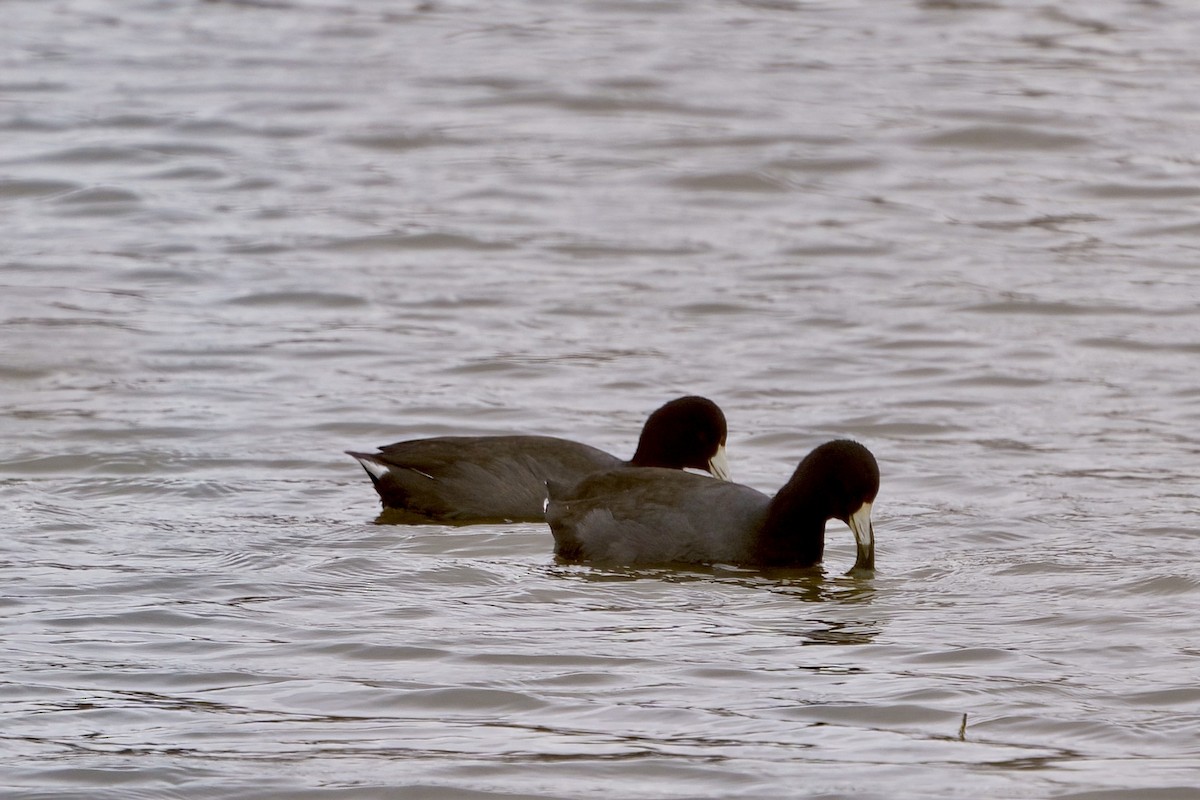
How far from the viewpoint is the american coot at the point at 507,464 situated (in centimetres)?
880

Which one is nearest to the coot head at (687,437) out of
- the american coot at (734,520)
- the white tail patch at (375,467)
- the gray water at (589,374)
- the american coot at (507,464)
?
the american coot at (507,464)

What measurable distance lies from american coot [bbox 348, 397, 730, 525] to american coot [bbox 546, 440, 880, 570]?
1.88 ft

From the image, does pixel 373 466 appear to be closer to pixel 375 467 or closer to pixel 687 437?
pixel 375 467

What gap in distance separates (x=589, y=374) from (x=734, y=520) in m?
3.60

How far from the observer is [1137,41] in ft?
67.2

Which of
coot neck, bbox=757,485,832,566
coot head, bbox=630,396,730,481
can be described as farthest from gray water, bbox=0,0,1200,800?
coot head, bbox=630,396,730,481

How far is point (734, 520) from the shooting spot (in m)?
8.02

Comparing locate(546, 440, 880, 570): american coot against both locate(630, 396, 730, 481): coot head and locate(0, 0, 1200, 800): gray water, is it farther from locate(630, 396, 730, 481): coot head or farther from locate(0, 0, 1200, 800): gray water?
locate(630, 396, 730, 481): coot head

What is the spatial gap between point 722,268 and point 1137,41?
8281 millimetres

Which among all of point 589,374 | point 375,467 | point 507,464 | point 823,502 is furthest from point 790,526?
point 589,374

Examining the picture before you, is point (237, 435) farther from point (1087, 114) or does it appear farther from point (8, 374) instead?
point (1087, 114)

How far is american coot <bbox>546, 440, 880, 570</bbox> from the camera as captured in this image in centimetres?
793

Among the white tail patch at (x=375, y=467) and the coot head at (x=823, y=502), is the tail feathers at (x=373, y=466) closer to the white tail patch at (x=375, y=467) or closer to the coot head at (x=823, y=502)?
the white tail patch at (x=375, y=467)

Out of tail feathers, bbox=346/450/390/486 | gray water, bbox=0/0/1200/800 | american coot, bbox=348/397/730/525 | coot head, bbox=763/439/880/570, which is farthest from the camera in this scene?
tail feathers, bbox=346/450/390/486
